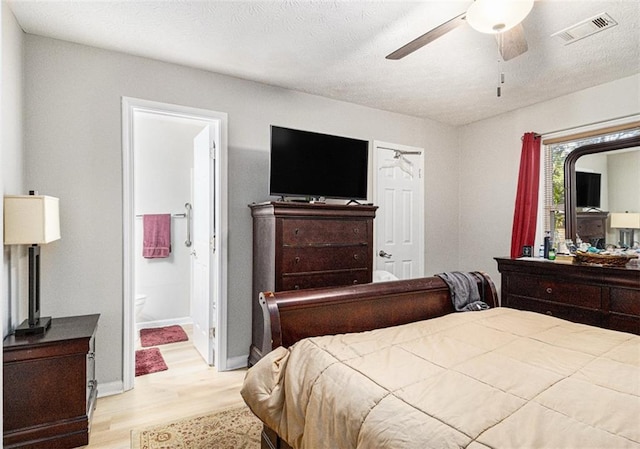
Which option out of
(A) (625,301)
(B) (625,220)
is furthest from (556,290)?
(B) (625,220)

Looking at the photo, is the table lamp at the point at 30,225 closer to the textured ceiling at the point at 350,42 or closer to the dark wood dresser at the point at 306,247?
the textured ceiling at the point at 350,42

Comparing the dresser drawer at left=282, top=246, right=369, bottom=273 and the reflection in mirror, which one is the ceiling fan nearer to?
the dresser drawer at left=282, top=246, right=369, bottom=273

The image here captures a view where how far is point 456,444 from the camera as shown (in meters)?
0.90

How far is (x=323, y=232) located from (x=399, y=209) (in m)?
1.59

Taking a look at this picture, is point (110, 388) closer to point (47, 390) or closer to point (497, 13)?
point (47, 390)

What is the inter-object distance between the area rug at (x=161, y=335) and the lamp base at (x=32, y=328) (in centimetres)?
169

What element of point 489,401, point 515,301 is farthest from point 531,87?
point 489,401

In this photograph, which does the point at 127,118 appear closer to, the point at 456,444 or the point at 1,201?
the point at 1,201

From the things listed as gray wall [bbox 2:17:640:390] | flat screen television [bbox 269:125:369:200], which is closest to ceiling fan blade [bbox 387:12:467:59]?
flat screen television [bbox 269:125:369:200]

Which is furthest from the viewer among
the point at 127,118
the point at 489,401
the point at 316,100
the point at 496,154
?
the point at 496,154

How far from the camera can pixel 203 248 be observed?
11.4 ft

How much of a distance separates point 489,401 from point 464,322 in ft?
2.91

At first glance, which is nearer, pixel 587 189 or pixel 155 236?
pixel 587 189

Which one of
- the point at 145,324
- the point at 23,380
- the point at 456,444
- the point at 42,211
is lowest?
the point at 145,324
